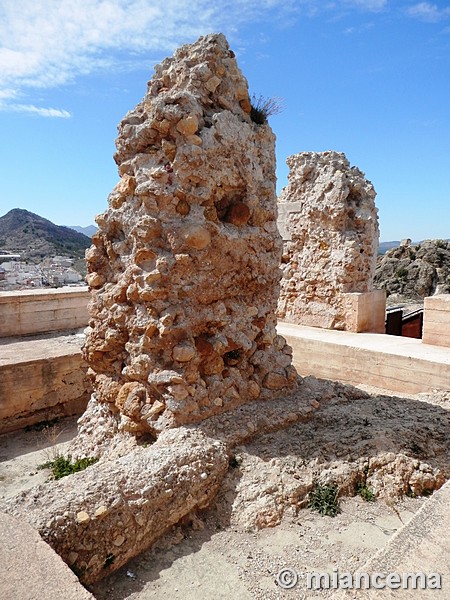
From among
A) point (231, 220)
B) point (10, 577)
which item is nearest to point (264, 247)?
point (231, 220)

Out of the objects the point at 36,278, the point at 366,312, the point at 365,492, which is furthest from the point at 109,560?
the point at 36,278

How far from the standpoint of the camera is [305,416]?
3.87 meters

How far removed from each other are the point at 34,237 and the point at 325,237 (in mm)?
52235

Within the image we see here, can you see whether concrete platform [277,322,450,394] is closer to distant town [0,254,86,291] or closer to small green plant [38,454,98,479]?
small green plant [38,454,98,479]

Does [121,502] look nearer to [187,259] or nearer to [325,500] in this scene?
[325,500]

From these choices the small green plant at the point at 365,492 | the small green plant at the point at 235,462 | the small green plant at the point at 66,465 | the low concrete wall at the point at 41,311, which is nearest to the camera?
the small green plant at the point at 365,492

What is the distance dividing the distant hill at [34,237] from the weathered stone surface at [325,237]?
38.7 m

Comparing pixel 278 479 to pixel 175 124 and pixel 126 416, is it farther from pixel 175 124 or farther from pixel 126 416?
pixel 175 124

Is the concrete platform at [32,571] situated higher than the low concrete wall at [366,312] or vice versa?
the low concrete wall at [366,312]

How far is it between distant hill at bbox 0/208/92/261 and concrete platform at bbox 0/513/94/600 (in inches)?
1732

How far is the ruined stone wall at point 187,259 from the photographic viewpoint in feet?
11.6

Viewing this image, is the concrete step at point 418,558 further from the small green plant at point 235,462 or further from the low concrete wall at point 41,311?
the low concrete wall at point 41,311

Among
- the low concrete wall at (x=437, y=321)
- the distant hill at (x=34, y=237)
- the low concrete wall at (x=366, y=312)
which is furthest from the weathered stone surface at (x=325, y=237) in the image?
the distant hill at (x=34, y=237)

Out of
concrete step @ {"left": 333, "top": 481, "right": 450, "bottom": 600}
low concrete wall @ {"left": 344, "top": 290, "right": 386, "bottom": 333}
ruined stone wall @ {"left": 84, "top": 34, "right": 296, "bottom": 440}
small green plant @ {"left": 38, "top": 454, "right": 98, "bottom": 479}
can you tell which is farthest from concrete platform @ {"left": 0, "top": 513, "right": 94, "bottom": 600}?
low concrete wall @ {"left": 344, "top": 290, "right": 386, "bottom": 333}
